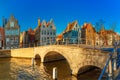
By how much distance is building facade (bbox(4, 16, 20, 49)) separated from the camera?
52031 millimetres

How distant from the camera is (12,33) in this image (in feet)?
174

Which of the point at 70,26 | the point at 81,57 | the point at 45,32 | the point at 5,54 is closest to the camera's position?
the point at 81,57

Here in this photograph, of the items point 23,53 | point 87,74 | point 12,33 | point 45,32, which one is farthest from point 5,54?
point 87,74

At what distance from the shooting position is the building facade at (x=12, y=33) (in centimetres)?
5203

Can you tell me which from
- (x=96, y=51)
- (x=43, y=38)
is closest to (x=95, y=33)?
A: (x=43, y=38)

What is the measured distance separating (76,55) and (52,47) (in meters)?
8.06

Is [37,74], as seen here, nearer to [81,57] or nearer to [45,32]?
[81,57]

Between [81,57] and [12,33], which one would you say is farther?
[12,33]

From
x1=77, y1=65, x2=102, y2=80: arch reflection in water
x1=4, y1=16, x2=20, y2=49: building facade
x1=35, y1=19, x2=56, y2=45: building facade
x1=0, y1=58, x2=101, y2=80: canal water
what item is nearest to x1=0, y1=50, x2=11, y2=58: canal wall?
x1=4, y1=16, x2=20, y2=49: building facade

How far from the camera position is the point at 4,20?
5547cm

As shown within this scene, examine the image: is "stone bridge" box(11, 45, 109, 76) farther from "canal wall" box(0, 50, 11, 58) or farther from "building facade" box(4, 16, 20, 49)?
"building facade" box(4, 16, 20, 49)

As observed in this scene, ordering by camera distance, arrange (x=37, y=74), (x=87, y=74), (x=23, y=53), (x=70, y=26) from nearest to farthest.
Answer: (x=87, y=74), (x=37, y=74), (x=23, y=53), (x=70, y=26)

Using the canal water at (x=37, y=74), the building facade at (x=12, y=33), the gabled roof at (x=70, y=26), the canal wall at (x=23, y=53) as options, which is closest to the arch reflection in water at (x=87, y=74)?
the canal water at (x=37, y=74)

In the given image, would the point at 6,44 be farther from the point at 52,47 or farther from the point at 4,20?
the point at 52,47
